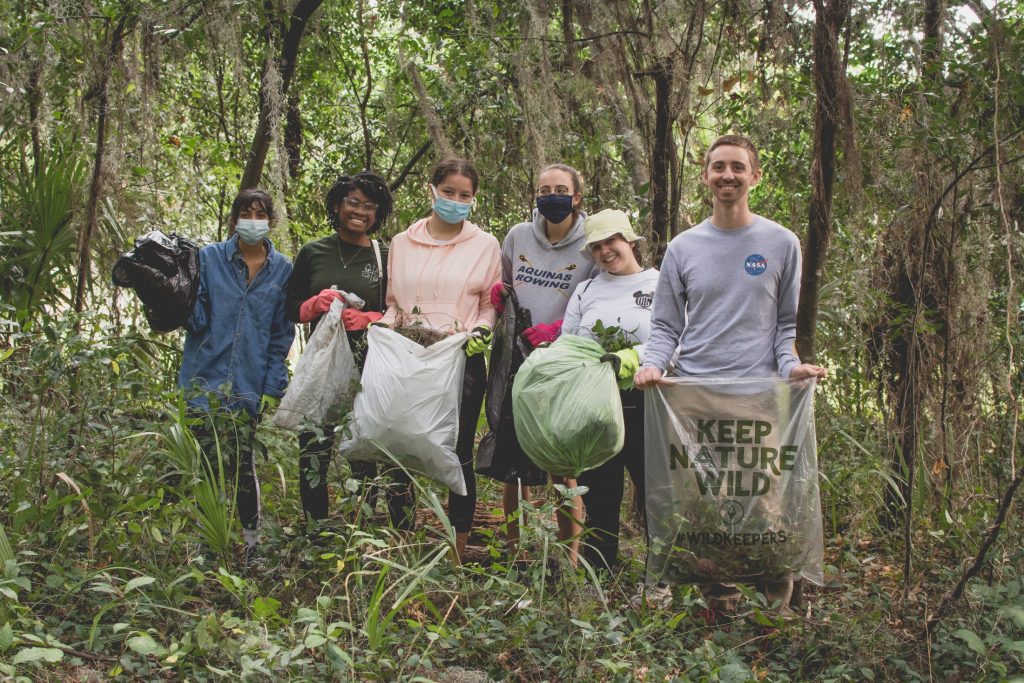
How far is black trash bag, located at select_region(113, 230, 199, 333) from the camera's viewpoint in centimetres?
357

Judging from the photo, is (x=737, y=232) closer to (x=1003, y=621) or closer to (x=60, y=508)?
(x=1003, y=621)

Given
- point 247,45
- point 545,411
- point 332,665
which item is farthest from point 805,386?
point 247,45

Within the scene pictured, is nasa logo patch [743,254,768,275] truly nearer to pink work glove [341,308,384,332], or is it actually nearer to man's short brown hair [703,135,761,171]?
man's short brown hair [703,135,761,171]

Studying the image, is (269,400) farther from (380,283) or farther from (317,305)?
(380,283)

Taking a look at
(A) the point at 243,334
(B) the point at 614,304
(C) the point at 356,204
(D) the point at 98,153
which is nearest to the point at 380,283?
(C) the point at 356,204

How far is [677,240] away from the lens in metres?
3.29

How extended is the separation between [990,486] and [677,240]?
202cm

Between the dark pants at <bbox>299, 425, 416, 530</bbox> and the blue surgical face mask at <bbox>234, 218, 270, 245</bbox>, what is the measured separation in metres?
0.85

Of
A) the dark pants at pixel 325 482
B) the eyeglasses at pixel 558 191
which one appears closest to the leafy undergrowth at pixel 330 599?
the dark pants at pixel 325 482

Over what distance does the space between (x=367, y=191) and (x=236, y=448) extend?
1.18m

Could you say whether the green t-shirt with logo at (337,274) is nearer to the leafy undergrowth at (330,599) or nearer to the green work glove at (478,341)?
the green work glove at (478,341)

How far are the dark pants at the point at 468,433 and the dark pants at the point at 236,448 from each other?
0.83m

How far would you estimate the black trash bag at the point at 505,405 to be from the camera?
356 centimetres

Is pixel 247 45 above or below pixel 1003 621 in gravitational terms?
above
